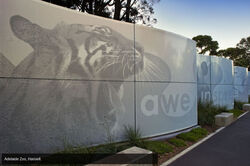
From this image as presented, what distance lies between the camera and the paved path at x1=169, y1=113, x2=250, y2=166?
3.40m

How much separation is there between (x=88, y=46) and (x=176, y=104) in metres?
4.04

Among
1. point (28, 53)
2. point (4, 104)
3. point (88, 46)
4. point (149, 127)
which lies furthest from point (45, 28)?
point (149, 127)

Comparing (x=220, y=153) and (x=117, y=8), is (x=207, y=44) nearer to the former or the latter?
(x=117, y=8)

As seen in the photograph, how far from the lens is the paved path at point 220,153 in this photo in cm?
340

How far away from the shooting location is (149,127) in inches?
190

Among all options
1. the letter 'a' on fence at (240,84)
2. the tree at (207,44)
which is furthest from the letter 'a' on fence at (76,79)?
the tree at (207,44)

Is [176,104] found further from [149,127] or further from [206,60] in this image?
[206,60]

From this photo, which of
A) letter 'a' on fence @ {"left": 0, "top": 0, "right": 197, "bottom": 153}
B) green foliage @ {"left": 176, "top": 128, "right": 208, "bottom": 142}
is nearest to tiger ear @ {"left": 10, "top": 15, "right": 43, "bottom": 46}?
letter 'a' on fence @ {"left": 0, "top": 0, "right": 197, "bottom": 153}

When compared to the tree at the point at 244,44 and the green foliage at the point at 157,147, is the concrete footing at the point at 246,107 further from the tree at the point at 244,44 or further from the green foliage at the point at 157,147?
the tree at the point at 244,44

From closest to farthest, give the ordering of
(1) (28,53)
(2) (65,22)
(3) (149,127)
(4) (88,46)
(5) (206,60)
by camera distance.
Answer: (1) (28,53) < (2) (65,22) < (4) (88,46) < (3) (149,127) < (5) (206,60)

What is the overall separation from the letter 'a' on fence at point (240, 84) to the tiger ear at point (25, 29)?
52.5 feet
